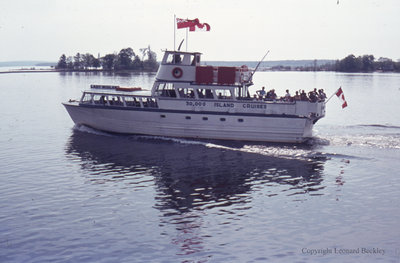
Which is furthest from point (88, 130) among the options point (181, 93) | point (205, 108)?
point (205, 108)

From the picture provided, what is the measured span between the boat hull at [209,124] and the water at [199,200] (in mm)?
874

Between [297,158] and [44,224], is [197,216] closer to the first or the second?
[44,224]

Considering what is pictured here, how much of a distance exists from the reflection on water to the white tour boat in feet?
5.22

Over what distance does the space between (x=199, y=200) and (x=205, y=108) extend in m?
14.2

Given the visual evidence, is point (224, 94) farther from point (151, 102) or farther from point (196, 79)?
point (151, 102)

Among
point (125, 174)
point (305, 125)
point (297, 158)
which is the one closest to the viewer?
point (125, 174)

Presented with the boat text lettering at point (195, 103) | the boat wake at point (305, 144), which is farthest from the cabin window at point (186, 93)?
the boat wake at point (305, 144)

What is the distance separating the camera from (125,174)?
2684cm

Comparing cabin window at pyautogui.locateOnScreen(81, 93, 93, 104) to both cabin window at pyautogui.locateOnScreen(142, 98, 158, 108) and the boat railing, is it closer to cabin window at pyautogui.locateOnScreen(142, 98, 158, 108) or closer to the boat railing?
the boat railing

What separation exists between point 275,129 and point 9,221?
22.7 metres

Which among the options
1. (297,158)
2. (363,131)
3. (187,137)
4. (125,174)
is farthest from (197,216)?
(363,131)

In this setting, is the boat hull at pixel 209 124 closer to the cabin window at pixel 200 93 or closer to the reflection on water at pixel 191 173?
the reflection on water at pixel 191 173

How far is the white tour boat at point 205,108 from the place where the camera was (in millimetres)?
34500

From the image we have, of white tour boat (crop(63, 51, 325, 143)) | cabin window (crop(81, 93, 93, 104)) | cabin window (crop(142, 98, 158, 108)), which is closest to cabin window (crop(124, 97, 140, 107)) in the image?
white tour boat (crop(63, 51, 325, 143))
